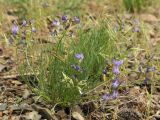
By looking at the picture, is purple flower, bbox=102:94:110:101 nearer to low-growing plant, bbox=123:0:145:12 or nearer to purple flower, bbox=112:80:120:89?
purple flower, bbox=112:80:120:89

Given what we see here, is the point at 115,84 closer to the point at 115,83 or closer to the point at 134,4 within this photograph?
the point at 115,83

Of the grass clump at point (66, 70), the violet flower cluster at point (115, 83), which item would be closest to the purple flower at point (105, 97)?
the violet flower cluster at point (115, 83)

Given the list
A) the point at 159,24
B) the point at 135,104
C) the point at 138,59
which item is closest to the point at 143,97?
the point at 135,104

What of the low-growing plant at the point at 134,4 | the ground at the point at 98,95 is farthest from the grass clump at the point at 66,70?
the low-growing plant at the point at 134,4

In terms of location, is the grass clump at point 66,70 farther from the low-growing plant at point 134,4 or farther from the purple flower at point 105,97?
the low-growing plant at point 134,4

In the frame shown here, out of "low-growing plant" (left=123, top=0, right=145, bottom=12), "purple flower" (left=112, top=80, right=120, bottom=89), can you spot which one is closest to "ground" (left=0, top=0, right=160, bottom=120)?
"purple flower" (left=112, top=80, right=120, bottom=89)

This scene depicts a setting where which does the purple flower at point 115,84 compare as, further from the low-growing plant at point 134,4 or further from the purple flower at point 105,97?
the low-growing plant at point 134,4

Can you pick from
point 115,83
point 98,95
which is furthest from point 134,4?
point 115,83

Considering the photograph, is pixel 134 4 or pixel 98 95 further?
pixel 134 4

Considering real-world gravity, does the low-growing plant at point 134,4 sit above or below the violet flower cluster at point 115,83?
above

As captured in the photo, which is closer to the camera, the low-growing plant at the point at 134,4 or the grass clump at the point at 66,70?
the grass clump at the point at 66,70
